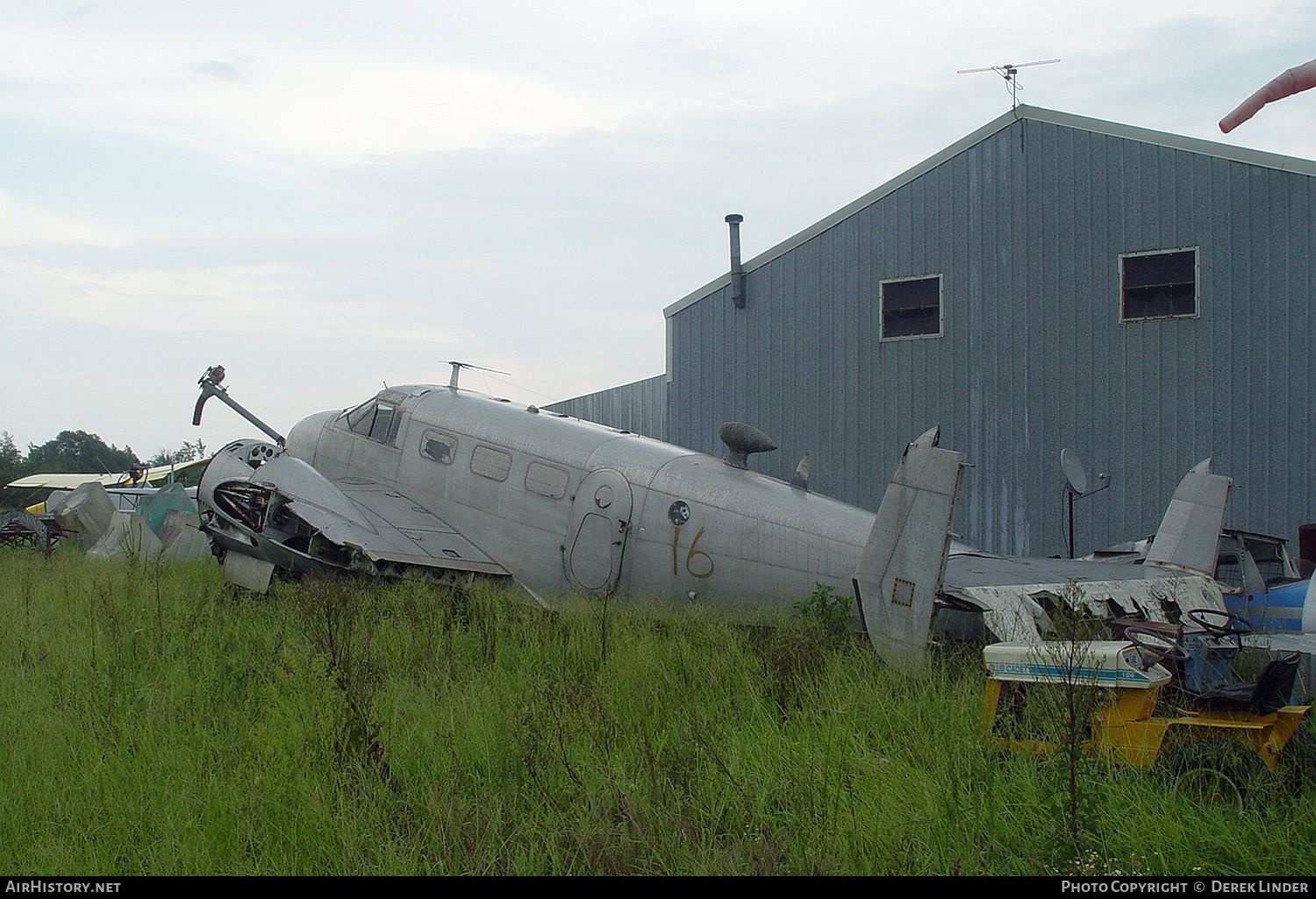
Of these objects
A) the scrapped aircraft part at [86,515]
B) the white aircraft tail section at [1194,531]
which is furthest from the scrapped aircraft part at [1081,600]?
the scrapped aircraft part at [86,515]

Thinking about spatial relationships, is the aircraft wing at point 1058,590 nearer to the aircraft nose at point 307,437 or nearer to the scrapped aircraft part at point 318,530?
the scrapped aircraft part at point 318,530

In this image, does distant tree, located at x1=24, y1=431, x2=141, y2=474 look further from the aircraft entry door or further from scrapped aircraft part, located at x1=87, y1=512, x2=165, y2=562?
the aircraft entry door

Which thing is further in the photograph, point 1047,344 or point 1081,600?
point 1047,344

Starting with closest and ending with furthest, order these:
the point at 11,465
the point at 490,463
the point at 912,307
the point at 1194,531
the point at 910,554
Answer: the point at 910,554, the point at 1194,531, the point at 490,463, the point at 912,307, the point at 11,465

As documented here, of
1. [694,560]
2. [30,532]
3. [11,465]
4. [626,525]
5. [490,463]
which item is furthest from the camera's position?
[11,465]

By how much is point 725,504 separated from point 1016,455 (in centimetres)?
686

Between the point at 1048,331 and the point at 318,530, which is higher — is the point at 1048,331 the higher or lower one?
the higher one

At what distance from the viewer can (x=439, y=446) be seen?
11766 mm

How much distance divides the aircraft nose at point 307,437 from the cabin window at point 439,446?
204 cm

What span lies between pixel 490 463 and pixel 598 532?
188 centimetres

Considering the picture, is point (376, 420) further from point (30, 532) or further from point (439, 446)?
point (30, 532)

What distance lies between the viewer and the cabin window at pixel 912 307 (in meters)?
15.4

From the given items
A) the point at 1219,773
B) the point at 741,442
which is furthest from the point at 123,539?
the point at 1219,773

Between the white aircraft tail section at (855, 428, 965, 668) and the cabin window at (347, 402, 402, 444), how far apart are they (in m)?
7.18
